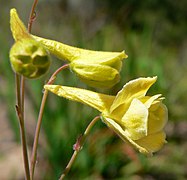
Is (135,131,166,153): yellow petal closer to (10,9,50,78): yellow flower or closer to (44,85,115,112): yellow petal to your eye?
(44,85,115,112): yellow petal

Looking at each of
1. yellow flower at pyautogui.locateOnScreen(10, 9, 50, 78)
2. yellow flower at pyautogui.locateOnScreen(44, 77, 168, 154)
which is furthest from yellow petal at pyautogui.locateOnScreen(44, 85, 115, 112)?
yellow flower at pyautogui.locateOnScreen(10, 9, 50, 78)

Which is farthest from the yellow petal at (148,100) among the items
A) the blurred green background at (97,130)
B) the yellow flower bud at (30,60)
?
the blurred green background at (97,130)

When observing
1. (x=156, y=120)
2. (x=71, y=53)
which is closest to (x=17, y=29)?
(x=71, y=53)

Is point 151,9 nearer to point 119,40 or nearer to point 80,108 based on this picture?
point 119,40

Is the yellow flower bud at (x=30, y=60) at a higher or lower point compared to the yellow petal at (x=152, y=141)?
higher

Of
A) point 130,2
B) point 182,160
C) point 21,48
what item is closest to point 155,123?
point 21,48

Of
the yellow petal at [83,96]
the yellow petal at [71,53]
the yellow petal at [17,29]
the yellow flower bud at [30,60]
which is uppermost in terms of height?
the yellow petal at [17,29]

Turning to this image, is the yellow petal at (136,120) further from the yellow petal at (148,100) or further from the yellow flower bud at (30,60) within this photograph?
the yellow flower bud at (30,60)
